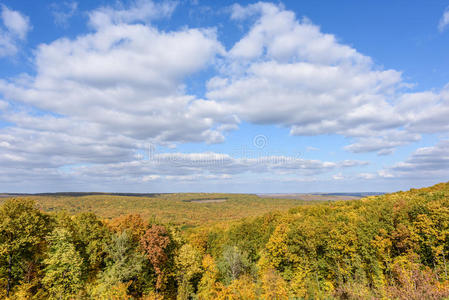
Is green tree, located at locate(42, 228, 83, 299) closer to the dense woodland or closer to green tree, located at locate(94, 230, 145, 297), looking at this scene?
the dense woodland

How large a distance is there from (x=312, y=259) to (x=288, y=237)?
6.92 m

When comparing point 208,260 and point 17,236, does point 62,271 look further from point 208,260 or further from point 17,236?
point 208,260

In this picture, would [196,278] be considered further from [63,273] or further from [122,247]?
[63,273]

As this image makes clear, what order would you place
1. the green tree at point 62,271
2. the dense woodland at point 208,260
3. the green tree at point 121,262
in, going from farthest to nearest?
the green tree at point 121,262 < the dense woodland at point 208,260 < the green tree at point 62,271

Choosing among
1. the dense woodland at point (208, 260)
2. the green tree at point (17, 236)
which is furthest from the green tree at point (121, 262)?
the green tree at point (17, 236)

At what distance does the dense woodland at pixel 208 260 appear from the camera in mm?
36156

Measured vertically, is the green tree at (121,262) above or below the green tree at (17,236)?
below

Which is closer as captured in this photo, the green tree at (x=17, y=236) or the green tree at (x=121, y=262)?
the green tree at (x=17, y=236)

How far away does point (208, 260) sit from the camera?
184 feet

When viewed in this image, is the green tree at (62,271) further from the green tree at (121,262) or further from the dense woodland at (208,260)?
the green tree at (121,262)

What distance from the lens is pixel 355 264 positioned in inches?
1762

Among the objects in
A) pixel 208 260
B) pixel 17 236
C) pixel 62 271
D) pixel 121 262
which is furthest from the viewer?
pixel 208 260

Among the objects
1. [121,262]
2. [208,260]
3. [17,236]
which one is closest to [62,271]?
[121,262]

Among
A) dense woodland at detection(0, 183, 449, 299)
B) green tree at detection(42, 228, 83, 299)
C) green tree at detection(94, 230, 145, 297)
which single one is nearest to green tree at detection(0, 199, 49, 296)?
dense woodland at detection(0, 183, 449, 299)
